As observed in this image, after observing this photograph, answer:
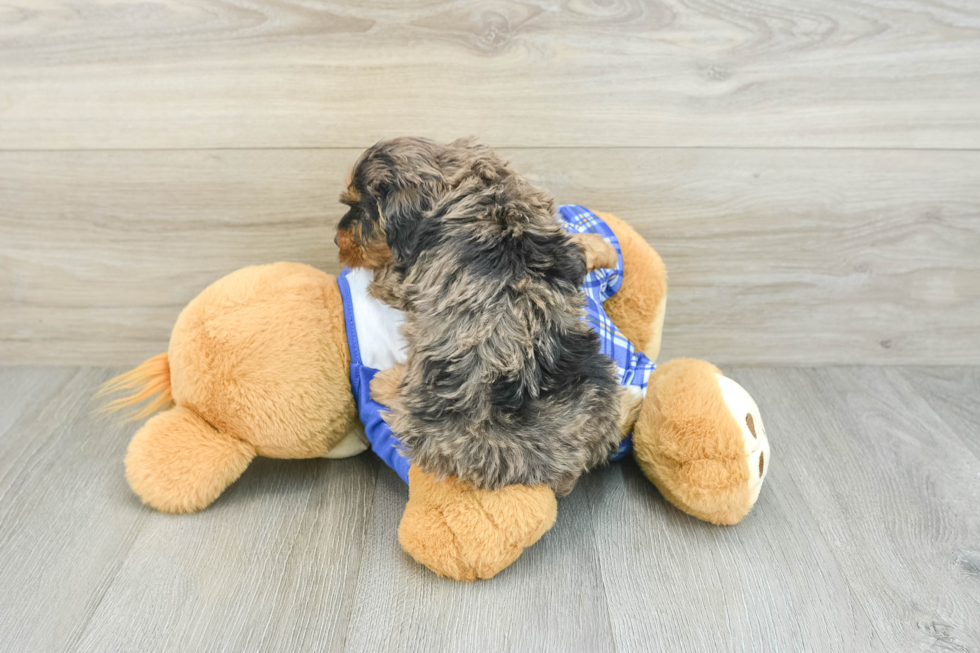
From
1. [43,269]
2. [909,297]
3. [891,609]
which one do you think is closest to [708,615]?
[891,609]

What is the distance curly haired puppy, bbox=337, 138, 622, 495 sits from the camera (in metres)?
0.55

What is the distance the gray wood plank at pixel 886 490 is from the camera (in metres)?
0.61

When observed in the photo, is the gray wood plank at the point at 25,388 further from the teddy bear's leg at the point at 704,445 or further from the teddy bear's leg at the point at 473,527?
the teddy bear's leg at the point at 704,445

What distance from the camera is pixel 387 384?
24.2 inches

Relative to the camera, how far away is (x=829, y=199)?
0.90 m

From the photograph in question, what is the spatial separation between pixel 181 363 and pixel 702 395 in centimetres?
56

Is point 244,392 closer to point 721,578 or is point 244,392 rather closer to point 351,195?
point 351,195

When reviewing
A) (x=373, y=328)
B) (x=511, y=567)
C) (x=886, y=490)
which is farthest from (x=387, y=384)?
(x=886, y=490)

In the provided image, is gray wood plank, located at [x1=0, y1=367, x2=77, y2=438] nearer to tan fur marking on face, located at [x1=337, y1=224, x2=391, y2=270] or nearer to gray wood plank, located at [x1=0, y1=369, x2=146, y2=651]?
gray wood plank, located at [x1=0, y1=369, x2=146, y2=651]

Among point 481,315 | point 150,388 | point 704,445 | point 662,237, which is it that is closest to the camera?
point 481,315

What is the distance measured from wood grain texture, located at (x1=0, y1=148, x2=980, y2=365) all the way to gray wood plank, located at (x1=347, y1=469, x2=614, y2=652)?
0.43 m

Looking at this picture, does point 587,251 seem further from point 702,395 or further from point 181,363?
point 181,363

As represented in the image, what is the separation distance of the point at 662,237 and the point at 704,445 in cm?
35

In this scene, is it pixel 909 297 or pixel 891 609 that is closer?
pixel 891 609
